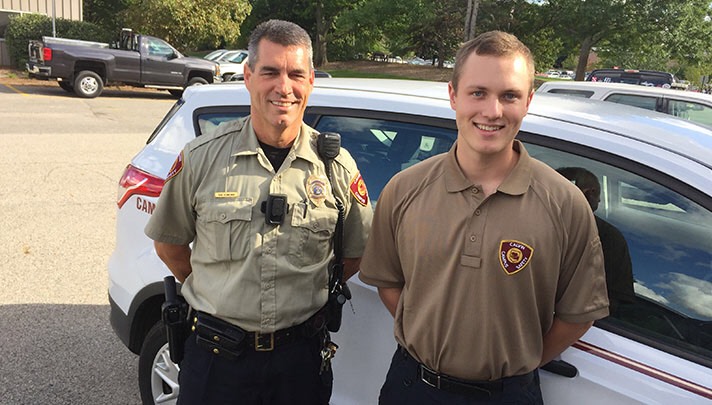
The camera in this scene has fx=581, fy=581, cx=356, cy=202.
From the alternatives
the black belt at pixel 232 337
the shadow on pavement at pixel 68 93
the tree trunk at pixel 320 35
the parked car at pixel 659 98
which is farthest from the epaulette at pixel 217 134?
the tree trunk at pixel 320 35

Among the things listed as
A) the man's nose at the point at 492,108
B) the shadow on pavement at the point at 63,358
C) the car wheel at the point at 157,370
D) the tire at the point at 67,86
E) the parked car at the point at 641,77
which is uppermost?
the man's nose at the point at 492,108

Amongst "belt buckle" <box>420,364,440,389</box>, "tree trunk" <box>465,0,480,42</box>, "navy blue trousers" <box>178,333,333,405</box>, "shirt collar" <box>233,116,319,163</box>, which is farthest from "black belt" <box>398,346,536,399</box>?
"tree trunk" <box>465,0,480,42</box>

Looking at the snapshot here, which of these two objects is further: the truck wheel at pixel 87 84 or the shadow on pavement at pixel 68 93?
the shadow on pavement at pixel 68 93

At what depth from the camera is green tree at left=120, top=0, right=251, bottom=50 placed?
77.0ft

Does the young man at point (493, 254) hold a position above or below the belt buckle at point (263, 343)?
above

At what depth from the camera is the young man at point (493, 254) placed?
155 cm

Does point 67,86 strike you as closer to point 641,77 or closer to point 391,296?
point 641,77

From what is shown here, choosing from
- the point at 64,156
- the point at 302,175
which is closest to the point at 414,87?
the point at 302,175

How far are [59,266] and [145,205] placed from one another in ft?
8.10

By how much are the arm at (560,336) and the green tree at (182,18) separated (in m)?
24.2

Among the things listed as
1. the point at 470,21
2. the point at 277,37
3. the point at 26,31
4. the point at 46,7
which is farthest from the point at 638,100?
the point at 46,7

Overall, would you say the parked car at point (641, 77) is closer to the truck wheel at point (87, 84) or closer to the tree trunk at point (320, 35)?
the truck wheel at point (87, 84)

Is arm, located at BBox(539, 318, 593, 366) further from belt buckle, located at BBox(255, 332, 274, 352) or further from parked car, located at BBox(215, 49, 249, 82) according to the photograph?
parked car, located at BBox(215, 49, 249, 82)

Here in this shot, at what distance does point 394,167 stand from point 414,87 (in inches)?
21.6
